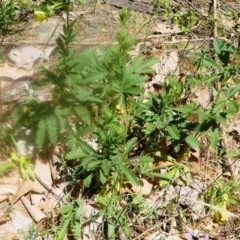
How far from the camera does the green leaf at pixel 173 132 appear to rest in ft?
8.41

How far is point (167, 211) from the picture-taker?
272 cm

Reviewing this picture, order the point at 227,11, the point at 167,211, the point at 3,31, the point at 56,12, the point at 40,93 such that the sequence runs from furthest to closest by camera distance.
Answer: the point at 227,11 → the point at 56,12 → the point at 3,31 → the point at 40,93 → the point at 167,211

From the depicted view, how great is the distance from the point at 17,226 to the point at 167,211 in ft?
3.06

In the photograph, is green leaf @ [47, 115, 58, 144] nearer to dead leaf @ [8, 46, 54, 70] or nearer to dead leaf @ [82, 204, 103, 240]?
dead leaf @ [82, 204, 103, 240]

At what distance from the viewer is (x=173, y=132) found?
2.58m

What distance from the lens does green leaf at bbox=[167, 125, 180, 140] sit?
8.41 feet

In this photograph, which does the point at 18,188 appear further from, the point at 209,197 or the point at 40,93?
the point at 209,197

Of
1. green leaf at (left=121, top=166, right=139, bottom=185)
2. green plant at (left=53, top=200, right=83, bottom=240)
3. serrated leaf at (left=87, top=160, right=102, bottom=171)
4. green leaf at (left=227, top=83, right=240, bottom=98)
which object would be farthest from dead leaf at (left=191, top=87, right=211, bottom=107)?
green plant at (left=53, top=200, right=83, bottom=240)

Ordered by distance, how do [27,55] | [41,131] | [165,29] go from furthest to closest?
[165,29] → [27,55] → [41,131]

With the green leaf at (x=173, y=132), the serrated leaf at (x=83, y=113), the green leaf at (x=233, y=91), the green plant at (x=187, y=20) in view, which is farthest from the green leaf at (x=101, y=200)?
the green plant at (x=187, y=20)

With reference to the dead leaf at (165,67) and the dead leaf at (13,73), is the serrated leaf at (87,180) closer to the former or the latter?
the dead leaf at (13,73)

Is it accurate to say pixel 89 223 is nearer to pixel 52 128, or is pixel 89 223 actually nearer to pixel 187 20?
pixel 52 128

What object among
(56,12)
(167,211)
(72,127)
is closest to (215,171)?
(167,211)

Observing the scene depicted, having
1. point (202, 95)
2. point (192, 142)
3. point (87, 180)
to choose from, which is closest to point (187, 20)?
point (202, 95)
